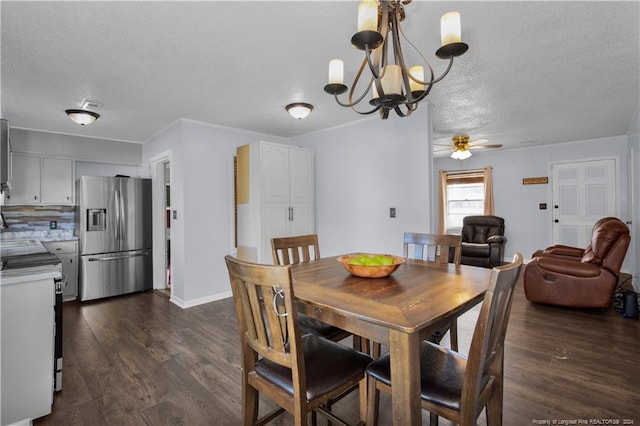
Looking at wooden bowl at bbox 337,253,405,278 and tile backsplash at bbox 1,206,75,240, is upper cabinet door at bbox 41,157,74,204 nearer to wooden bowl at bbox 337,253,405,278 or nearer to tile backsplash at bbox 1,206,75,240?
tile backsplash at bbox 1,206,75,240

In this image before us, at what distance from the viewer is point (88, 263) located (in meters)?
4.16

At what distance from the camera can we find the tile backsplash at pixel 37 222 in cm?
428

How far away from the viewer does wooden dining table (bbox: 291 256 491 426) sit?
1.10 metres

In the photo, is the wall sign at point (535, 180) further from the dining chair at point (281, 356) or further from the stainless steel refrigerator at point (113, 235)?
the stainless steel refrigerator at point (113, 235)

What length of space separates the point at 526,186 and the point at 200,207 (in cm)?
614

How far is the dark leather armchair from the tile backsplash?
21.2 feet

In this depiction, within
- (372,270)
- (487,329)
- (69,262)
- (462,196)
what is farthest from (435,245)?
(462,196)

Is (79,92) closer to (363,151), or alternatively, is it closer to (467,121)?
(363,151)

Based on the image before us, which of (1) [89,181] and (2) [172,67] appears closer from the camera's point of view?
(2) [172,67]

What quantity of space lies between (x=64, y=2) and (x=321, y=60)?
1.57 meters

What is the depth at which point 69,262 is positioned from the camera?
4.20 m

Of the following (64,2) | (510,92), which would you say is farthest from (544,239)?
(64,2)

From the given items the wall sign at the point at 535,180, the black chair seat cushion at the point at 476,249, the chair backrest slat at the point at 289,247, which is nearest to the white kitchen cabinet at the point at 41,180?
the chair backrest slat at the point at 289,247

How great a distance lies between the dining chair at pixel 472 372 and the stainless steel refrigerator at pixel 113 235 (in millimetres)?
4246
